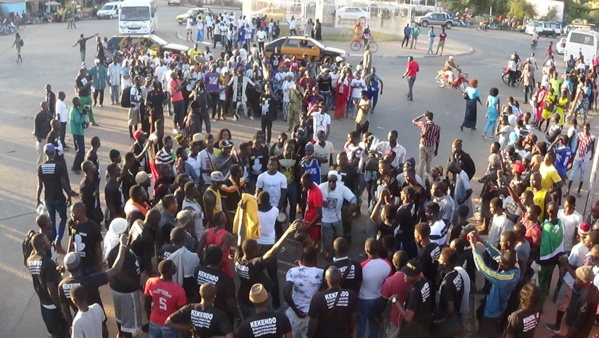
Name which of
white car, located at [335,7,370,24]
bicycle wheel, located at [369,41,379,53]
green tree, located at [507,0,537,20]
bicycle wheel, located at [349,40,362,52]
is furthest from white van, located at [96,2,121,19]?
green tree, located at [507,0,537,20]

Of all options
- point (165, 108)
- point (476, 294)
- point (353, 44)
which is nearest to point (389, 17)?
point (353, 44)

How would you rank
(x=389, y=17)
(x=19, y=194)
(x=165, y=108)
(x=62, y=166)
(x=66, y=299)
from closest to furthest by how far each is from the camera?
(x=66, y=299)
(x=62, y=166)
(x=19, y=194)
(x=165, y=108)
(x=389, y=17)

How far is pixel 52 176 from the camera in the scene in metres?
8.29

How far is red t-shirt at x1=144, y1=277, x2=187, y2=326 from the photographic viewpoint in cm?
543

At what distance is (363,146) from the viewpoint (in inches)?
400

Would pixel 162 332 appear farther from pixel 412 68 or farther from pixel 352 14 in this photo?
pixel 352 14

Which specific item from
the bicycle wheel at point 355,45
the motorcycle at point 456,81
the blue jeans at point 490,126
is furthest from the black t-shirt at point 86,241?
the bicycle wheel at point 355,45

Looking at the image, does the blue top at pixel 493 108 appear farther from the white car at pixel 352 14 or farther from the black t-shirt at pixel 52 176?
the white car at pixel 352 14

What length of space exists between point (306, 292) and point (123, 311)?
7.21 feet

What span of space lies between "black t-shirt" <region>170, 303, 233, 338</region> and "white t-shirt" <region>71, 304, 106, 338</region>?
87 cm

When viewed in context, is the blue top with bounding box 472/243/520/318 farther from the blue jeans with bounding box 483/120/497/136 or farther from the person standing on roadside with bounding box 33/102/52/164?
the blue jeans with bounding box 483/120/497/136

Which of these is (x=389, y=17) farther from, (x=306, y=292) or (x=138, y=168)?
(x=306, y=292)

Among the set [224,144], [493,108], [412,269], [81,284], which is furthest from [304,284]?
[493,108]

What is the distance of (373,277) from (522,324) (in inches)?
58.7
